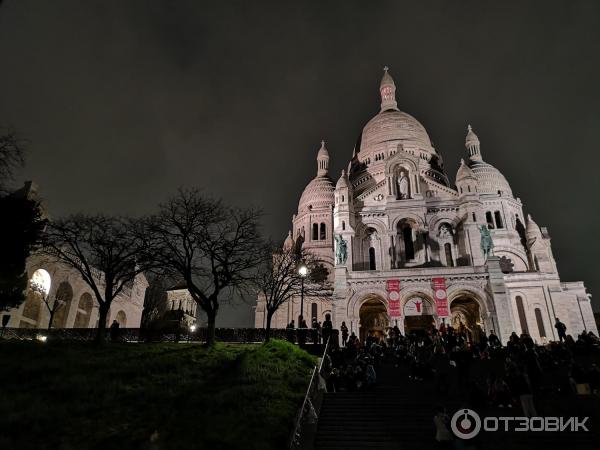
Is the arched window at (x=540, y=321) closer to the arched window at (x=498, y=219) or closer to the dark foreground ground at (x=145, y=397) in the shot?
the arched window at (x=498, y=219)

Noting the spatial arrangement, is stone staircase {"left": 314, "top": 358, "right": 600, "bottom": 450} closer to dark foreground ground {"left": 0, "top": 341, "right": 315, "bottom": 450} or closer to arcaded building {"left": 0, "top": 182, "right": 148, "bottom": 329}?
dark foreground ground {"left": 0, "top": 341, "right": 315, "bottom": 450}

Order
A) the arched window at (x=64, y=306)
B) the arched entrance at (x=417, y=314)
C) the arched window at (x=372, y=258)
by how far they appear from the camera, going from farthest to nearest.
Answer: the arched window at (x=372, y=258) < the arched window at (x=64, y=306) < the arched entrance at (x=417, y=314)

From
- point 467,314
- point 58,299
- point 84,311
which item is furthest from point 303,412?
point 84,311

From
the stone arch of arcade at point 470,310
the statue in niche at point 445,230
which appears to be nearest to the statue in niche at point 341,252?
the stone arch of arcade at point 470,310

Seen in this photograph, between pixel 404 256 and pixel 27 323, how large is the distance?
112ft

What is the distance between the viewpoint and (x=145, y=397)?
1330 centimetres

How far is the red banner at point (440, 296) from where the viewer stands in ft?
118

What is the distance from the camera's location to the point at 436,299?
3669 cm

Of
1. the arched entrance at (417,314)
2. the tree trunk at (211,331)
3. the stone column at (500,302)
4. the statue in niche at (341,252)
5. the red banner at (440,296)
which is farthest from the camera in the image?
the statue in niche at (341,252)

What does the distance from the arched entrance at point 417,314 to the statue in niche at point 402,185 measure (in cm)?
1242

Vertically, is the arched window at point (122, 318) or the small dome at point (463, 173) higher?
the small dome at point (463, 173)

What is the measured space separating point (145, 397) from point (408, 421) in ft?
26.4

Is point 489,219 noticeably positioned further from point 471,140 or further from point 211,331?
point 211,331

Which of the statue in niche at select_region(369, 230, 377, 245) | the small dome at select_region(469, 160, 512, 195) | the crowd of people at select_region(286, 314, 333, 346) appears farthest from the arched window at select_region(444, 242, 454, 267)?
the crowd of people at select_region(286, 314, 333, 346)
